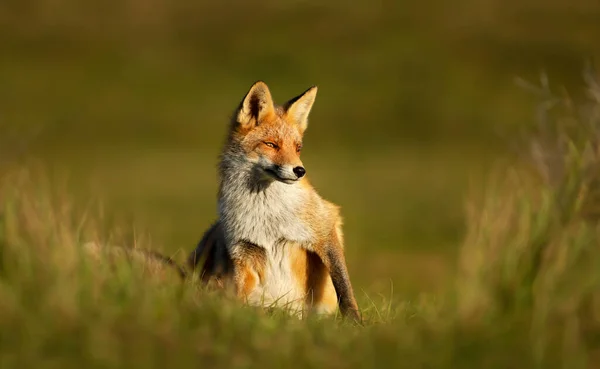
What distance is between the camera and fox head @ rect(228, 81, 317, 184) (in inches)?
337

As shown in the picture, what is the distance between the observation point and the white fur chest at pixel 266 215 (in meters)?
8.59

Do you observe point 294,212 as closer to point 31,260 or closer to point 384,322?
point 384,322

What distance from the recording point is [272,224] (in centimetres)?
860

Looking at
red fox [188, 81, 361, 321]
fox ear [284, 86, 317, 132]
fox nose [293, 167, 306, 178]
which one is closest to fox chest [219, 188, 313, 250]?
red fox [188, 81, 361, 321]

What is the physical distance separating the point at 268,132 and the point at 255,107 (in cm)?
35

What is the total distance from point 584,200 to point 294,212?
9.62ft

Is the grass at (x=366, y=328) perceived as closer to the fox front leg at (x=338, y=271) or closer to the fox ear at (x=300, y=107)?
the fox front leg at (x=338, y=271)

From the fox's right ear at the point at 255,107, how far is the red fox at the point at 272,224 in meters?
0.01

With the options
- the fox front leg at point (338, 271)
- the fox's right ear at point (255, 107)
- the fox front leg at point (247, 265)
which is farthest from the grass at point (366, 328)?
the fox's right ear at point (255, 107)

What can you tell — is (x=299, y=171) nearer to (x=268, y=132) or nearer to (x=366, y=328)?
(x=268, y=132)

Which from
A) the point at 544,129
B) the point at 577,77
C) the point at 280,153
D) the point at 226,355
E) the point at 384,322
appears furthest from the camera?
the point at 577,77

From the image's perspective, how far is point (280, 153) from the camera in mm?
8602

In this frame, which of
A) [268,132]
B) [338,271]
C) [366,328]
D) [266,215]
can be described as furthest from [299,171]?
[366,328]

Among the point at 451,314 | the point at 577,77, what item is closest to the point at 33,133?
the point at 451,314
